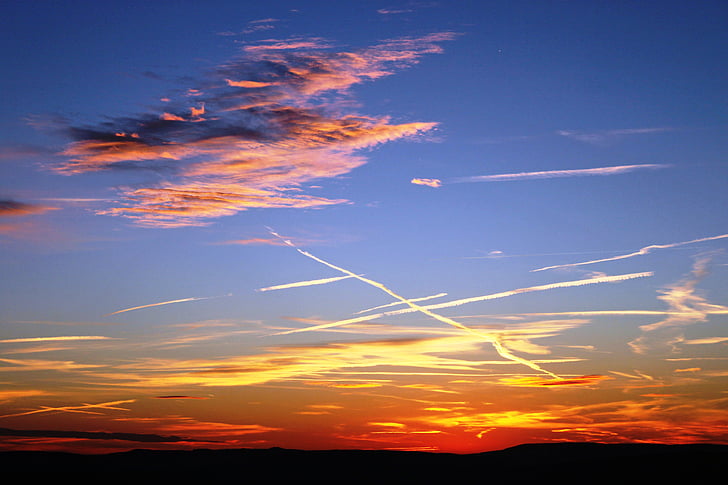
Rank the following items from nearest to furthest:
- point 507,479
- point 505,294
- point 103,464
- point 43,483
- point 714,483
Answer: point 505,294 → point 714,483 → point 43,483 → point 507,479 → point 103,464

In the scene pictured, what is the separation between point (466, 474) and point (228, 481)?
53.8 metres

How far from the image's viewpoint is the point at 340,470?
164375mm

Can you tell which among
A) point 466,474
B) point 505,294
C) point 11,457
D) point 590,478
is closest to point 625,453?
point 590,478

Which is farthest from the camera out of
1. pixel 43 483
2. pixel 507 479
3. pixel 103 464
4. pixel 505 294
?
pixel 103 464

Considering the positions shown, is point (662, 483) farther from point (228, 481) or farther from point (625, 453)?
point (228, 481)

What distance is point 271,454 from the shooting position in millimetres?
175250

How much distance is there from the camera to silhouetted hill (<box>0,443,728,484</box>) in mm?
143625

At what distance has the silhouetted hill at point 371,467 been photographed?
471 feet

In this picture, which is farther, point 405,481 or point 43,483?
point 405,481

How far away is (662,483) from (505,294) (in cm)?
9185

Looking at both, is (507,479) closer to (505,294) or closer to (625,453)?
(625,453)

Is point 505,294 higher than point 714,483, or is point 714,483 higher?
point 505,294

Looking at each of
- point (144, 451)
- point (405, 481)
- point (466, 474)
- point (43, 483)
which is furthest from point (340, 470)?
point (43, 483)

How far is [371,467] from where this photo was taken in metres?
164
